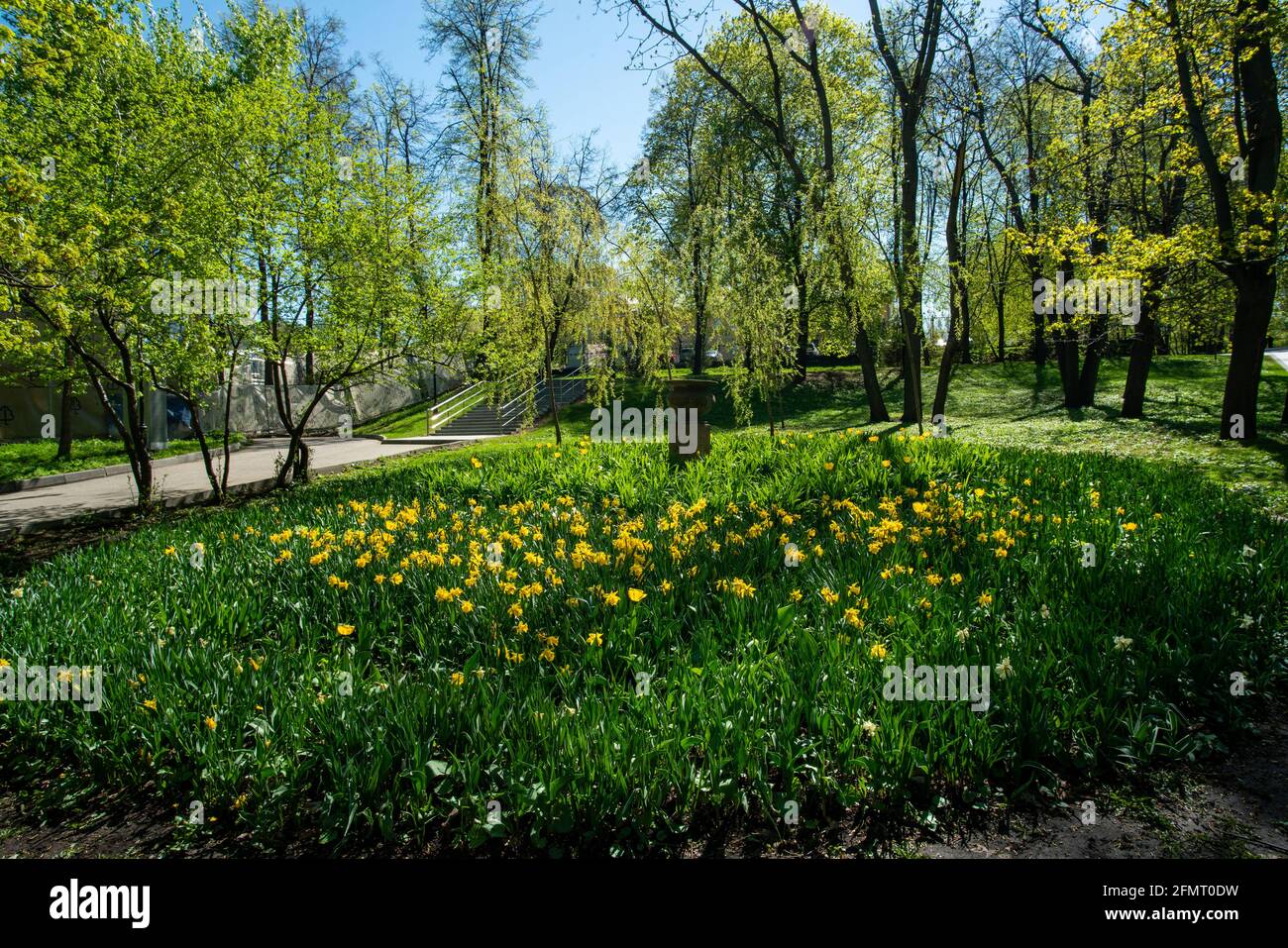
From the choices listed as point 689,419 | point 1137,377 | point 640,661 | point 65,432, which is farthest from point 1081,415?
point 65,432

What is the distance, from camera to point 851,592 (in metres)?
3.87

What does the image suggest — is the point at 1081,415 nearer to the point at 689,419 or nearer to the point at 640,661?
the point at 689,419

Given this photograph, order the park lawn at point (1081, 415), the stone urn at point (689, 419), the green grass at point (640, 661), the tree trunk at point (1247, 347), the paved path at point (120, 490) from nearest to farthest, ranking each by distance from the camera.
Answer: the green grass at point (640, 661) < the stone urn at point (689, 419) < the paved path at point (120, 490) < the park lawn at point (1081, 415) < the tree trunk at point (1247, 347)

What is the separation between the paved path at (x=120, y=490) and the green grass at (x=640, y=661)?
205 inches

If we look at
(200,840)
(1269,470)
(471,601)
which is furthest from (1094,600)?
(1269,470)

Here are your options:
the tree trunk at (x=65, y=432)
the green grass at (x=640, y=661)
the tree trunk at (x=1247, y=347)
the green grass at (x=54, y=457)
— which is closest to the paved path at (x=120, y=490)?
the green grass at (x=54, y=457)

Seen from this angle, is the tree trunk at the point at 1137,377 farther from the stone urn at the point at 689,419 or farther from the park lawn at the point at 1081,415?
the stone urn at the point at 689,419

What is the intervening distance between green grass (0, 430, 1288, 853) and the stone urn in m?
3.33

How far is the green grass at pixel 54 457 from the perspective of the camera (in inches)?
557

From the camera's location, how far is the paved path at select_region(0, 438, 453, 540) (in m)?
9.79

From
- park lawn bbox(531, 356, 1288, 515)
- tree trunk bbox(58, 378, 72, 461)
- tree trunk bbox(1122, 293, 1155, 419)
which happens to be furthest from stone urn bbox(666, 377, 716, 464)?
tree trunk bbox(58, 378, 72, 461)

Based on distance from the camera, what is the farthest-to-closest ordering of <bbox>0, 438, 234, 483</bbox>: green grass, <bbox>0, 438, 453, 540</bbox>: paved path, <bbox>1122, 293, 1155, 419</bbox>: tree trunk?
<bbox>1122, 293, 1155, 419</bbox>: tree trunk, <bbox>0, 438, 234, 483</bbox>: green grass, <bbox>0, 438, 453, 540</bbox>: paved path

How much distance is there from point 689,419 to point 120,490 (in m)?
11.0

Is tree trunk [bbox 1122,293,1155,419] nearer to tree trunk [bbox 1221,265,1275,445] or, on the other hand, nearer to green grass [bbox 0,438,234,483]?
tree trunk [bbox 1221,265,1275,445]
